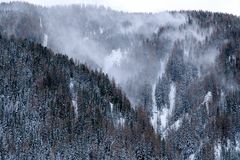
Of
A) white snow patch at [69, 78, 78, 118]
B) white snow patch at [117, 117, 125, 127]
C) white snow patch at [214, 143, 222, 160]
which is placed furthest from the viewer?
white snow patch at [214, 143, 222, 160]

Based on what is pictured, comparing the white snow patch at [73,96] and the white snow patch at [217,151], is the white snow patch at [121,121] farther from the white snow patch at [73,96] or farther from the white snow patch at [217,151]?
the white snow patch at [217,151]

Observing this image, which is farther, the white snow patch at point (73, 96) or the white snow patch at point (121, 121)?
the white snow patch at point (121, 121)

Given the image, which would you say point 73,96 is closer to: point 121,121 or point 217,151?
point 121,121

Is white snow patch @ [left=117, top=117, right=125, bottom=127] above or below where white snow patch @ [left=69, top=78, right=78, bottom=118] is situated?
below

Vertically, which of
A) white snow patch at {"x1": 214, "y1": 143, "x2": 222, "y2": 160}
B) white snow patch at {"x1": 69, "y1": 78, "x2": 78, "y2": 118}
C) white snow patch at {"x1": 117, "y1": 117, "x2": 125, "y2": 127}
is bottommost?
white snow patch at {"x1": 214, "y1": 143, "x2": 222, "y2": 160}

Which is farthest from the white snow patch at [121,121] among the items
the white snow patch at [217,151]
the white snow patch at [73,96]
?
the white snow patch at [217,151]

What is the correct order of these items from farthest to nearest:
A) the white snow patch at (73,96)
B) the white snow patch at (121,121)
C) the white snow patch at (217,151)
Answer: the white snow patch at (217,151) < the white snow patch at (121,121) < the white snow patch at (73,96)

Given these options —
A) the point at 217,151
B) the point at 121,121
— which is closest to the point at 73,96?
the point at 121,121

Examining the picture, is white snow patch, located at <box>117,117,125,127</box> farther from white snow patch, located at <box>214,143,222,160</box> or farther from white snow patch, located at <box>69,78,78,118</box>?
white snow patch, located at <box>214,143,222,160</box>

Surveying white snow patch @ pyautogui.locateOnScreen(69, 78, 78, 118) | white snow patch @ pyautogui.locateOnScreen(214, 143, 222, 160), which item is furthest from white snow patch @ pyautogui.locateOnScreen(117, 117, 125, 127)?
white snow patch @ pyautogui.locateOnScreen(214, 143, 222, 160)

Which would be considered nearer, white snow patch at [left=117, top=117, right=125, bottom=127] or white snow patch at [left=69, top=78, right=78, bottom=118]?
white snow patch at [left=69, top=78, right=78, bottom=118]

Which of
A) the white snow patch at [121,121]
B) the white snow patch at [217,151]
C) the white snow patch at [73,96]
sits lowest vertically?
the white snow patch at [217,151]

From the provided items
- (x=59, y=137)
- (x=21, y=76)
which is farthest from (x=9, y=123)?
(x=21, y=76)

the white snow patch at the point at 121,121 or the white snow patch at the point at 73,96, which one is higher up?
the white snow patch at the point at 73,96
